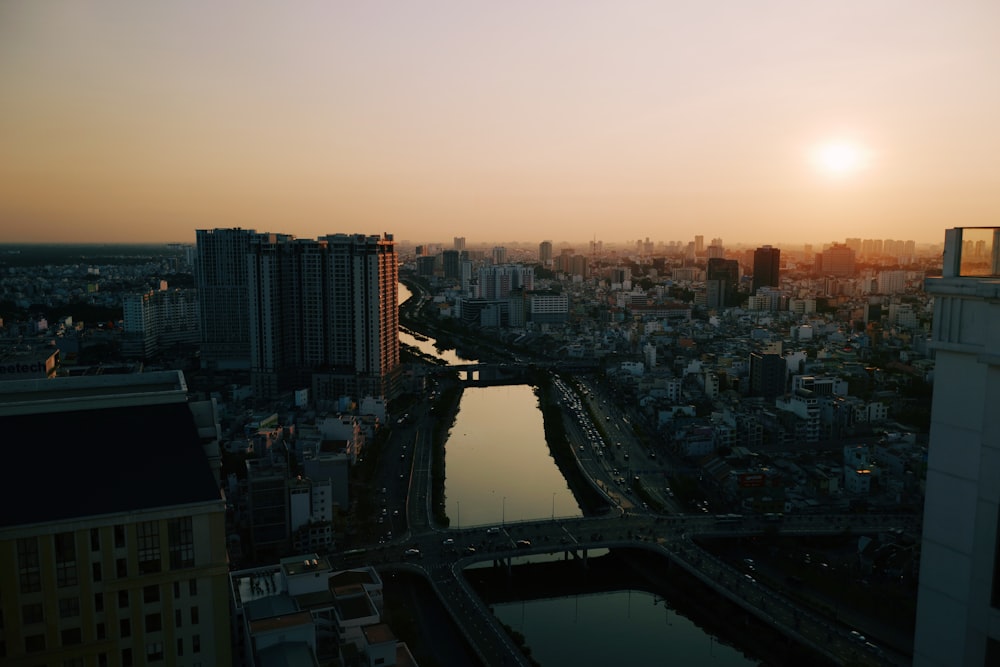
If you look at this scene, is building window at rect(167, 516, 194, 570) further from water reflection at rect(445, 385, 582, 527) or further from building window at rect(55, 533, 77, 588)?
water reflection at rect(445, 385, 582, 527)

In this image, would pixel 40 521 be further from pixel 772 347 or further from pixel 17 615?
pixel 772 347

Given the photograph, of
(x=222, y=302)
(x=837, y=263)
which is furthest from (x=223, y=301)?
(x=837, y=263)

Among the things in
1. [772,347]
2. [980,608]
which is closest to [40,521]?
[980,608]

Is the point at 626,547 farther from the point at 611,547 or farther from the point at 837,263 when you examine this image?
the point at 837,263

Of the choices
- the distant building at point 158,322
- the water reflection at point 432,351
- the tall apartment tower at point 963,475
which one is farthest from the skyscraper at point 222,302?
the tall apartment tower at point 963,475

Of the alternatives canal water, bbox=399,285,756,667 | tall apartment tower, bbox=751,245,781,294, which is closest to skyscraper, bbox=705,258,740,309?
tall apartment tower, bbox=751,245,781,294

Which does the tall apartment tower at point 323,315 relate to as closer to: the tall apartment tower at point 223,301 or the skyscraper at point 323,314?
the skyscraper at point 323,314
